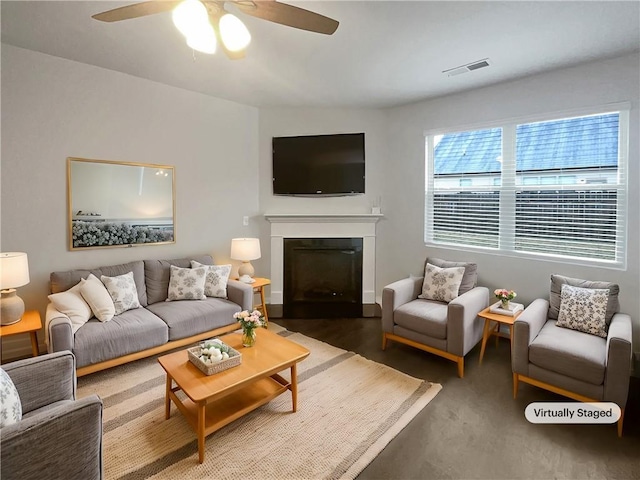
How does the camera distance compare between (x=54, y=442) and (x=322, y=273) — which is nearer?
(x=54, y=442)

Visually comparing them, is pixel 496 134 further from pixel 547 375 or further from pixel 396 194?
pixel 547 375

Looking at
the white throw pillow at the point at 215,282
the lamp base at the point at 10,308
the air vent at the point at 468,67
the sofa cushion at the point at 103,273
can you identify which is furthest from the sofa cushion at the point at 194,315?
the air vent at the point at 468,67

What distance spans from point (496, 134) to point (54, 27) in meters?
4.14

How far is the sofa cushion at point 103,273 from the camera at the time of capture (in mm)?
3039

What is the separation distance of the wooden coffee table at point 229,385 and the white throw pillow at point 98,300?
0.96m

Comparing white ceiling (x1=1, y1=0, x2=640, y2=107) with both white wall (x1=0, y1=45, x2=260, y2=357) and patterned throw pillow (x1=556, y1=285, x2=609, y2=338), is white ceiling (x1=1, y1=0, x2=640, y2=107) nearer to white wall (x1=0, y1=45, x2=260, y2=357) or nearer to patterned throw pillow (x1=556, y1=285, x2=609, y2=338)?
white wall (x1=0, y1=45, x2=260, y2=357)

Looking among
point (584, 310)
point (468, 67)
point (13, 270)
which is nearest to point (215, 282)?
point (13, 270)

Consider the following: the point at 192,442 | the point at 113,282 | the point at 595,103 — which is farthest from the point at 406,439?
the point at 595,103

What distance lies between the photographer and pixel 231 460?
1.94 metres

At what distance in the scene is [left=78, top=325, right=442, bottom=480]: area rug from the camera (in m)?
1.89

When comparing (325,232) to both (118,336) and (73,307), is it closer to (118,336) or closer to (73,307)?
(118,336)

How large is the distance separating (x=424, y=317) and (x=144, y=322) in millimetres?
2515

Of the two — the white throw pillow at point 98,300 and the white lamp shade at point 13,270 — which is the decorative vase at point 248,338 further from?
the white lamp shade at point 13,270

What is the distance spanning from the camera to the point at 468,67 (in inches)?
123
